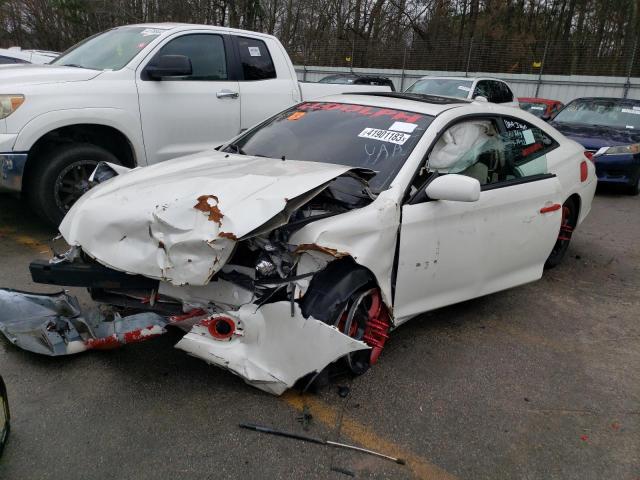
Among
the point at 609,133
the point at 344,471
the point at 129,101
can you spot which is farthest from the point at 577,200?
the point at 609,133

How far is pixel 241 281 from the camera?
2.67 meters

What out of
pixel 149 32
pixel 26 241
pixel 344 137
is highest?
pixel 149 32

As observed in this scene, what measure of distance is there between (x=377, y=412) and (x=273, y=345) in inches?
26.7

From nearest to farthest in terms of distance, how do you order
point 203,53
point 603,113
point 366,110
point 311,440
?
point 311,440 → point 366,110 → point 203,53 → point 603,113

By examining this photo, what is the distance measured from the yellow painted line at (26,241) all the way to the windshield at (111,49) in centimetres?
181

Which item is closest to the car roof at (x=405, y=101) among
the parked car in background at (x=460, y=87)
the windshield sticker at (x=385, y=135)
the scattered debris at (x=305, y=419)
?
the windshield sticker at (x=385, y=135)

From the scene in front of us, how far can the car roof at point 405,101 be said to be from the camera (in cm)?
369

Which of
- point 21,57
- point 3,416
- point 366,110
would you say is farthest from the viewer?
point 21,57

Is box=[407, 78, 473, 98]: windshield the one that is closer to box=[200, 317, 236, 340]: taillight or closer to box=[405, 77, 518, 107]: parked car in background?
box=[405, 77, 518, 107]: parked car in background

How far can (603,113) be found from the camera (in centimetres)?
966

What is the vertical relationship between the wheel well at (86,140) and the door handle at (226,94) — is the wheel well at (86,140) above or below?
below

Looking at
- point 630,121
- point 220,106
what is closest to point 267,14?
point 630,121

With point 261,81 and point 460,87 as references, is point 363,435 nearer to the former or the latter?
point 261,81

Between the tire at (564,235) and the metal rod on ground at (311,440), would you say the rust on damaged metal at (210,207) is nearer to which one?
the metal rod on ground at (311,440)
